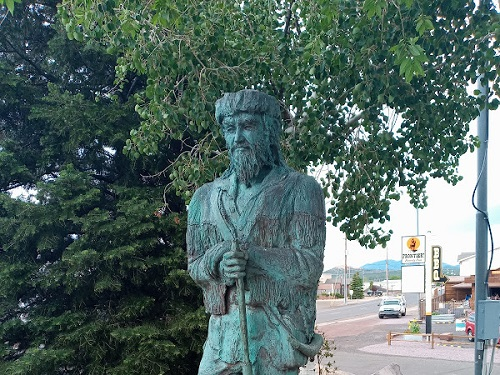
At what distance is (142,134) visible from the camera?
21.7 ft

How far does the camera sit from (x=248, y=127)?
2.87 metres

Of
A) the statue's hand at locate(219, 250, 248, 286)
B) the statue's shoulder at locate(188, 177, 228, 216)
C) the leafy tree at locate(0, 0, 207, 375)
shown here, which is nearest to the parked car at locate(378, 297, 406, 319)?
the leafy tree at locate(0, 0, 207, 375)

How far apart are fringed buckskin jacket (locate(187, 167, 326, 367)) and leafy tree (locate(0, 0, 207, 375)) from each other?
4626 millimetres

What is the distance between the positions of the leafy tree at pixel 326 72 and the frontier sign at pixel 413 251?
11272 mm

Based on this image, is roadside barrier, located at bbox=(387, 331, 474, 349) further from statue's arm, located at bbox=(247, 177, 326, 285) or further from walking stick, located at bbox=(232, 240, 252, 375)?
walking stick, located at bbox=(232, 240, 252, 375)

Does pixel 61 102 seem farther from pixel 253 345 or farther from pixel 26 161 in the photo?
pixel 253 345

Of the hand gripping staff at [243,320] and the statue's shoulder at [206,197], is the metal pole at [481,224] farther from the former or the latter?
the hand gripping staff at [243,320]

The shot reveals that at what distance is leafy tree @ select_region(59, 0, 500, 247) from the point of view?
17.9 feet

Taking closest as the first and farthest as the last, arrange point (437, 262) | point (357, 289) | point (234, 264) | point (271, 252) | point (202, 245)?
point (234, 264), point (271, 252), point (202, 245), point (437, 262), point (357, 289)

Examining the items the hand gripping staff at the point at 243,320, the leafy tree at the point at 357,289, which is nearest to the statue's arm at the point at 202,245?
the hand gripping staff at the point at 243,320

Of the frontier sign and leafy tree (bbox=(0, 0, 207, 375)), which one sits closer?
leafy tree (bbox=(0, 0, 207, 375))

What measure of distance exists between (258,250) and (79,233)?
5809 millimetres

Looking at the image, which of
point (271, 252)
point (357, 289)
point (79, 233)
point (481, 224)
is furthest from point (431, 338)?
point (357, 289)

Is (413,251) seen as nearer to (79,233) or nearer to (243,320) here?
(79,233)
